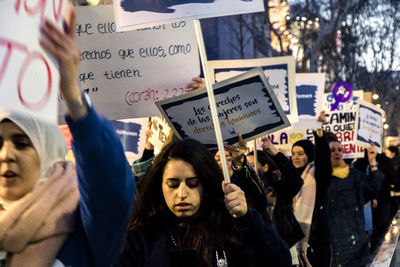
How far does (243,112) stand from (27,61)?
370 centimetres

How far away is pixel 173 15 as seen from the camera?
4.47m

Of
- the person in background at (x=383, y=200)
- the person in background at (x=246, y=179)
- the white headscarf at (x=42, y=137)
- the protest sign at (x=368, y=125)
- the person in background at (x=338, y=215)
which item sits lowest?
the person in background at (x=383, y=200)

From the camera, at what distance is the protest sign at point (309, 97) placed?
410 inches

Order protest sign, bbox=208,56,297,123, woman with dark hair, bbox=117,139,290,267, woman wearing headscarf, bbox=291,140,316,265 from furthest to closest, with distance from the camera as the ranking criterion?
woman wearing headscarf, bbox=291,140,316,265
protest sign, bbox=208,56,297,123
woman with dark hair, bbox=117,139,290,267

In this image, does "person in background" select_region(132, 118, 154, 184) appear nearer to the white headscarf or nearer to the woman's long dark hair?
the woman's long dark hair

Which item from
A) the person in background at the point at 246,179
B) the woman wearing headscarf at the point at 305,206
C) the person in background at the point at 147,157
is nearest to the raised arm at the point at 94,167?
the person in background at the point at 147,157

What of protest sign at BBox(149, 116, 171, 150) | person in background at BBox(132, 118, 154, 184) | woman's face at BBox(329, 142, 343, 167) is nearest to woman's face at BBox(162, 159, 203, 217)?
person in background at BBox(132, 118, 154, 184)

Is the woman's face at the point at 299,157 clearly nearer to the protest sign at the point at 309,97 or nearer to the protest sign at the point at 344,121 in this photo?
the protest sign at the point at 309,97

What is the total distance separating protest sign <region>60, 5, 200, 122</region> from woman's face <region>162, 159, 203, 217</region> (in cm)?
151

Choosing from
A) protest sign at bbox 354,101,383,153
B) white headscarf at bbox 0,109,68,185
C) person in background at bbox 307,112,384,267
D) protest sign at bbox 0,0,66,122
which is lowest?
person in background at bbox 307,112,384,267

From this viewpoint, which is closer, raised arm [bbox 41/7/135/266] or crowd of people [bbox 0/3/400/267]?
raised arm [bbox 41/7/135/266]

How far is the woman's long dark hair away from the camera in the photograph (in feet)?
12.1

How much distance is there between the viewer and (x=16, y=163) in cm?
234

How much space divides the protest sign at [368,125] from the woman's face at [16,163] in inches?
418
